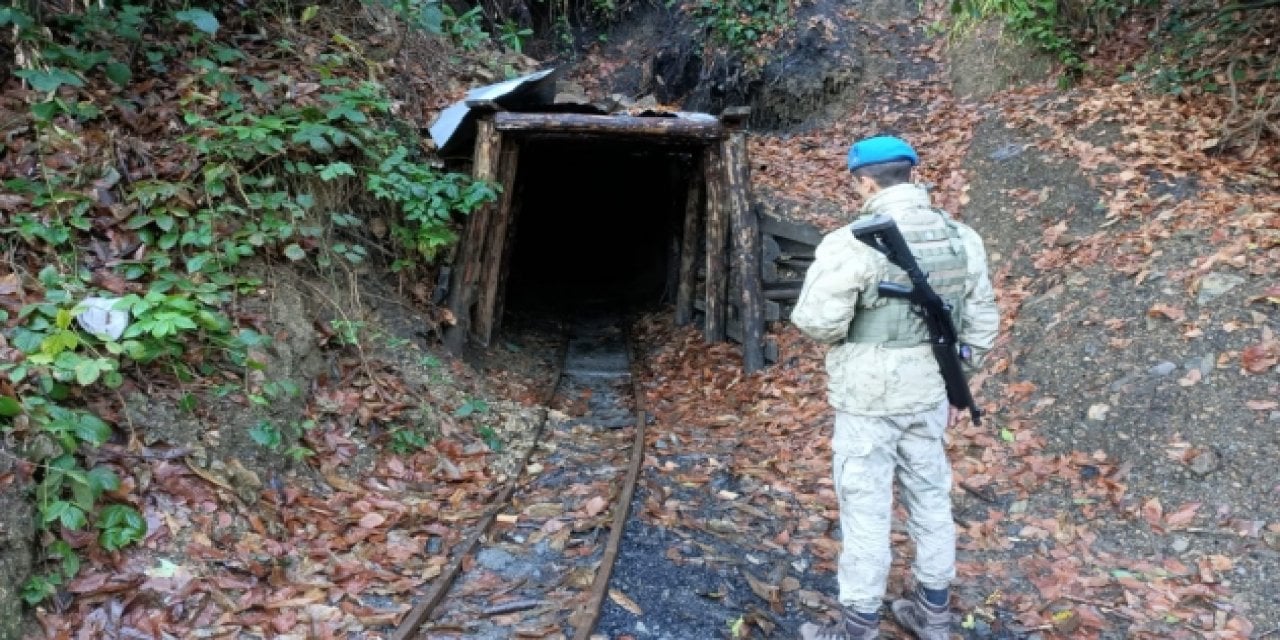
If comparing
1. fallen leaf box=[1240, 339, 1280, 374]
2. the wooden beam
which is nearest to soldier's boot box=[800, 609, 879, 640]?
fallen leaf box=[1240, 339, 1280, 374]

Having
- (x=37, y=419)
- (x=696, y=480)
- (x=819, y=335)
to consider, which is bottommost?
(x=696, y=480)

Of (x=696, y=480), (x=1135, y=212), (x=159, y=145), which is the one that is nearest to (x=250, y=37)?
(x=159, y=145)

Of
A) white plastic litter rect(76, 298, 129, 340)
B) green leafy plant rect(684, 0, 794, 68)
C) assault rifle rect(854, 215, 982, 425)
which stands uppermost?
green leafy plant rect(684, 0, 794, 68)

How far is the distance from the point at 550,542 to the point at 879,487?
7.04 feet

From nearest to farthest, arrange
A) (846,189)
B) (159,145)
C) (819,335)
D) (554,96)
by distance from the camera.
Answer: (819,335) → (159,145) → (554,96) → (846,189)

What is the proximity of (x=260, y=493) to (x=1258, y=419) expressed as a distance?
5.96 metres

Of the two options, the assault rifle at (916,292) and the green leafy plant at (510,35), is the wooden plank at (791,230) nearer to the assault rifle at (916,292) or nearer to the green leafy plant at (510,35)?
the assault rifle at (916,292)

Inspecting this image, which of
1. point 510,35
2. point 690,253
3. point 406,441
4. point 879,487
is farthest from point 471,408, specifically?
point 510,35

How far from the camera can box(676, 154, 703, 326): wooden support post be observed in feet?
33.9

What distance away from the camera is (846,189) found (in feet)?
35.1

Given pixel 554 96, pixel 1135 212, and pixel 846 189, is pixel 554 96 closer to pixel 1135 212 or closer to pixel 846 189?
pixel 846 189

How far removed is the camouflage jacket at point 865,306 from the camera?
133 inches

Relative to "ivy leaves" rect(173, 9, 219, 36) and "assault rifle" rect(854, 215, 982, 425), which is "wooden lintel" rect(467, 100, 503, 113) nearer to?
"ivy leaves" rect(173, 9, 219, 36)

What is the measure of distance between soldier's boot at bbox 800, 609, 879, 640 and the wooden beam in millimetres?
5379
